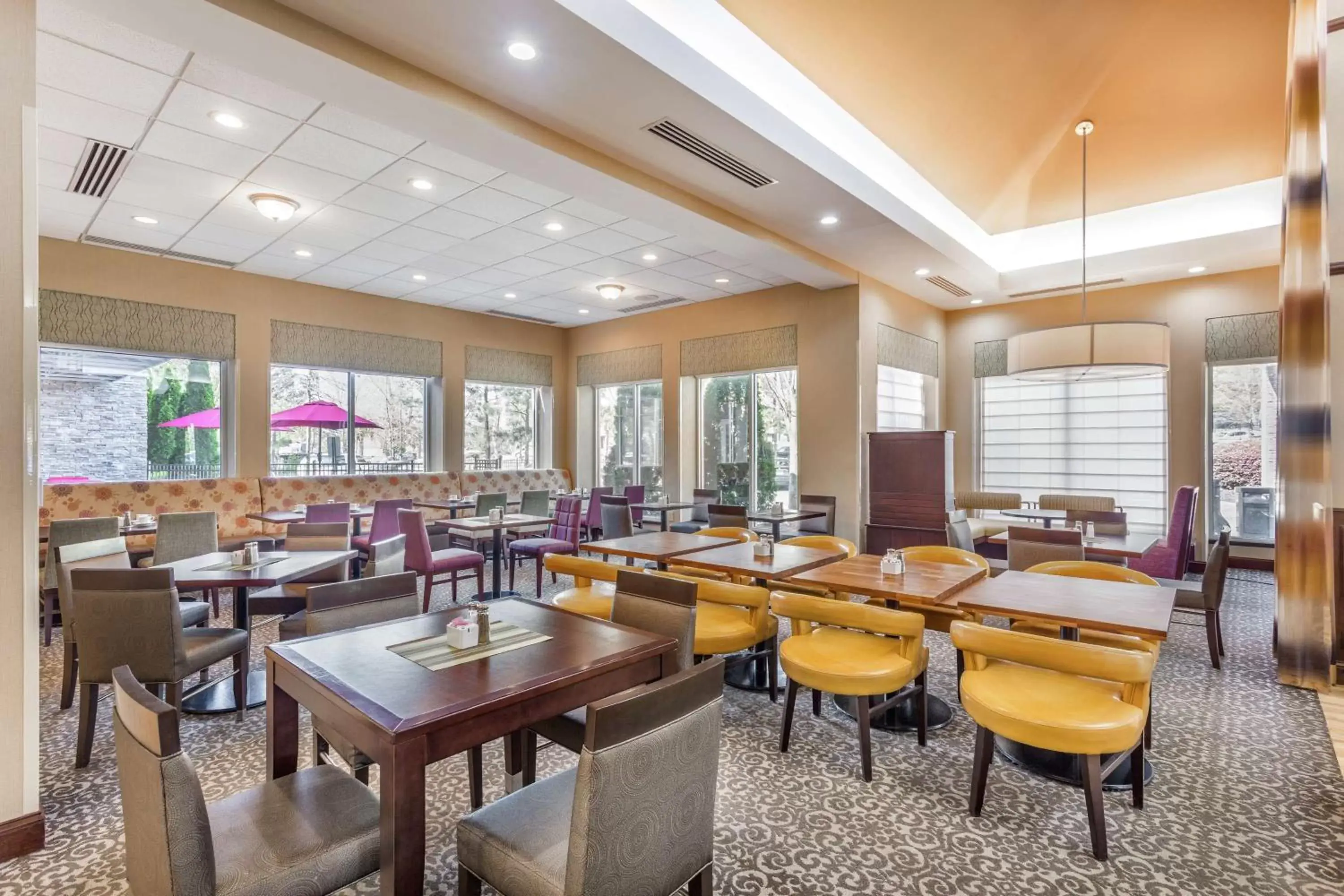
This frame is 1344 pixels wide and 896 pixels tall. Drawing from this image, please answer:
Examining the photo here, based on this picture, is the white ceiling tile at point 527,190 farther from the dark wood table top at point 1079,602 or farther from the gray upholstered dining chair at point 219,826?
the gray upholstered dining chair at point 219,826

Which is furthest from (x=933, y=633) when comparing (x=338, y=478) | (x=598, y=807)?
(x=338, y=478)

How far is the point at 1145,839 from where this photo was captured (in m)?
2.38

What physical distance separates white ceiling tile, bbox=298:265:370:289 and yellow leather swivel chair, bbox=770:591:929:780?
6703 mm

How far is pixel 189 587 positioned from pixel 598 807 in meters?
3.20

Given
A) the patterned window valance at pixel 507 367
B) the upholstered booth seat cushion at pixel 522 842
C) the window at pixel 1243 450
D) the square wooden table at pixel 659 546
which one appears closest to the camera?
the upholstered booth seat cushion at pixel 522 842

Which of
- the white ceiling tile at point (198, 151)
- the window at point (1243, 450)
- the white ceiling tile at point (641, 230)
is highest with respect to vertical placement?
the white ceiling tile at point (641, 230)

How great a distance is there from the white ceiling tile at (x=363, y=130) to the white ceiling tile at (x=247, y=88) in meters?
0.08

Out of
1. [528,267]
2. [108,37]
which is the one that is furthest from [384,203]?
[108,37]

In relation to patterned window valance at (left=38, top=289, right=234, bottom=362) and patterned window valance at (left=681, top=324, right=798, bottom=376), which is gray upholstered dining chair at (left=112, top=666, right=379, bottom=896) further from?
patterned window valance at (left=681, top=324, right=798, bottom=376)

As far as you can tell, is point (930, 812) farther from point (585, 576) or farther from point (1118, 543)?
point (1118, 543)

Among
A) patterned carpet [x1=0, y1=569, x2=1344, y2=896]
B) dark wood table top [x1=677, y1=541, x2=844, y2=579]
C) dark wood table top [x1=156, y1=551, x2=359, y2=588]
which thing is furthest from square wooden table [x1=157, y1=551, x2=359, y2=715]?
Result: dark wood table top [x1=677, y1=541, x2=844, y2=579]

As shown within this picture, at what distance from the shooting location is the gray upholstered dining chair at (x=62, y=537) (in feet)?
14.6

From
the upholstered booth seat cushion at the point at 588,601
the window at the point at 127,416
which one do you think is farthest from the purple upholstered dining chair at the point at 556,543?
the window at the point at 127,416

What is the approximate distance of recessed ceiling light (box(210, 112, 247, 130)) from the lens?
4016 mm
